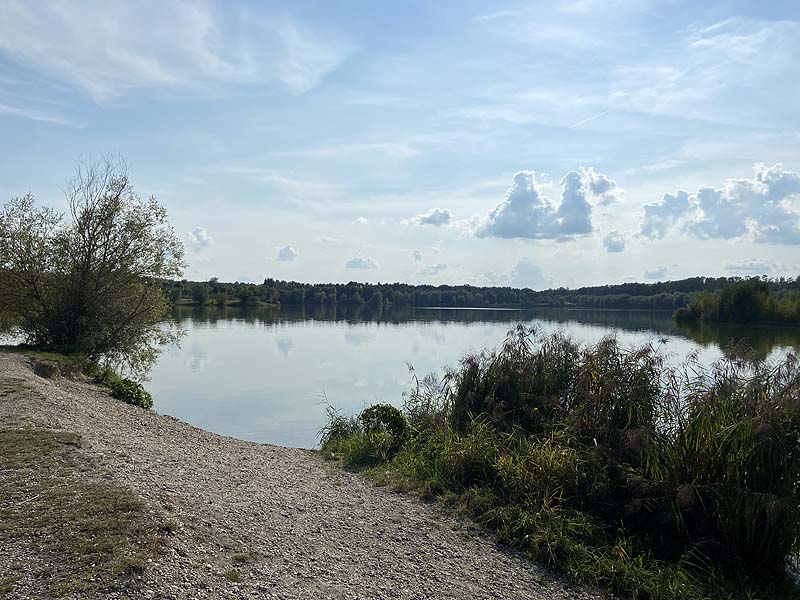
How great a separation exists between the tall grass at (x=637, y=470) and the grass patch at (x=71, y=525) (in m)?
3.89

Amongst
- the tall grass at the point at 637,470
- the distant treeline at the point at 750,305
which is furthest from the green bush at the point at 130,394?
the distant treeline at the point at 750,305

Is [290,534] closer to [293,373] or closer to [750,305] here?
[293,373]

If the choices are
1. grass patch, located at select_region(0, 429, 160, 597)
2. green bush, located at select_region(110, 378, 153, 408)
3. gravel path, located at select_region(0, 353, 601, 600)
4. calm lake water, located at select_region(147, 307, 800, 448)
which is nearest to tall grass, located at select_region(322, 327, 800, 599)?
gravel path, located at select_region(0, 353, 601, 600)

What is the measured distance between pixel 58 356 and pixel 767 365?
1552 centimetres

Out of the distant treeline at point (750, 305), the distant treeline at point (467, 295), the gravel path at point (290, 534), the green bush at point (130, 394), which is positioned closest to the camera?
the gravel path at point (290, 534)

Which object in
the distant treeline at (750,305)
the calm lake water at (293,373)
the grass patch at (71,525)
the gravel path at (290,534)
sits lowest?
the calm lake water at (293,373)

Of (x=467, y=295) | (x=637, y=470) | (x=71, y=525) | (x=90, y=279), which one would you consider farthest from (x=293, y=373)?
(x=467, y=295)

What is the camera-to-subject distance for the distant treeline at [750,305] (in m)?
60.1

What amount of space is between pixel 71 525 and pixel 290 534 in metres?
2.01

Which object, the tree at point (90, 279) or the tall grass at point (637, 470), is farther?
the tree at point (90, 279)

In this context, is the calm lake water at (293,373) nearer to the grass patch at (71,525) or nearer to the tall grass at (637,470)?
the tall grass at (637,470)

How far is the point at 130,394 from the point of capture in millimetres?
14211

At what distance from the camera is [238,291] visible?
93.6 m

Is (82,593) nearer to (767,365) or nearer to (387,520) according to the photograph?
(387,520)
